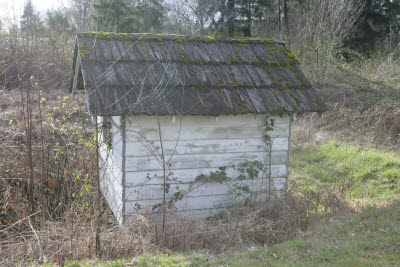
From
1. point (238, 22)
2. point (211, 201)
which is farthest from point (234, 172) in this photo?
point (238, 22)

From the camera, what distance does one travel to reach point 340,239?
5.16 m

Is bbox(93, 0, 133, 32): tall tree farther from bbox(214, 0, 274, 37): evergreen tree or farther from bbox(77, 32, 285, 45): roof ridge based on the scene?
bbox(77, 32, 285, 45): roof ridge

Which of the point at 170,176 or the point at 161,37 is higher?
the point at 161,37

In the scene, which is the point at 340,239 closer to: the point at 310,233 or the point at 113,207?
the point at 310,233

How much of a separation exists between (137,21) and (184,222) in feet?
45.8

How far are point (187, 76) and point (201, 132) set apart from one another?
94 centimetres

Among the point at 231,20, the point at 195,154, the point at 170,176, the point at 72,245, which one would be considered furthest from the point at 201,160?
the point at 231,20

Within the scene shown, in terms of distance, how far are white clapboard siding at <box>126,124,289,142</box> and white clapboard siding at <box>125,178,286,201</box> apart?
2.50 ft

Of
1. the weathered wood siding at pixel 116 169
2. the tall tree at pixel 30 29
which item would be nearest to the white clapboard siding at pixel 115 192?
the weathered wood siding at pixel 116 169

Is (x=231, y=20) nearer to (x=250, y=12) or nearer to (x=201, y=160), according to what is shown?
(x=250, y=12)

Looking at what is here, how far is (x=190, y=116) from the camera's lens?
5773mm

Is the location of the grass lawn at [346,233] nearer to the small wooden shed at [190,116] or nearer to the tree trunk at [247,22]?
the small wooden shed at [190,116]

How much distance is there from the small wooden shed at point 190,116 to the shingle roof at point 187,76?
0.02 meters

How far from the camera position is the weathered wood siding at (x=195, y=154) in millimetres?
5590
